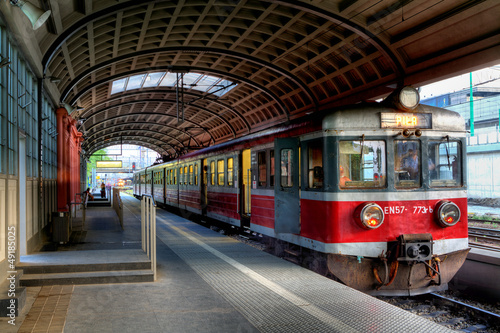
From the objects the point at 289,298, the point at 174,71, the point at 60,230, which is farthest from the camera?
the point at 174,71

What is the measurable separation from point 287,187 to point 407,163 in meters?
2.25

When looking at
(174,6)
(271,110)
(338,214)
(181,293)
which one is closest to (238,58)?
(174,6)

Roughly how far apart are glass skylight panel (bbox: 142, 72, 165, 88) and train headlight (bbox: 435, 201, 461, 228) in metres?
15.4

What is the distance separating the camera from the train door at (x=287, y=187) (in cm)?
805

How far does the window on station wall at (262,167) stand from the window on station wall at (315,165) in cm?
212

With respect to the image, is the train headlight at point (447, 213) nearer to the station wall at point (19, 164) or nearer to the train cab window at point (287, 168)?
the train cab window at point (287, 168)

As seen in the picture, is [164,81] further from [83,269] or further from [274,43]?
[83,269]

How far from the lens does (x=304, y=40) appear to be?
13672mm

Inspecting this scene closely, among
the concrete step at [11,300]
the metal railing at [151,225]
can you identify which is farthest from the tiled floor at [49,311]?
the metal railing at [151,225]

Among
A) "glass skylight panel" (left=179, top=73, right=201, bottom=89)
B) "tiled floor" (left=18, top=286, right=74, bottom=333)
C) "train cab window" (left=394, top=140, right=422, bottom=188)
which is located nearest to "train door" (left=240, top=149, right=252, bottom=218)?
"train cab window" (left=394, top=140, right=422, bottom=188)

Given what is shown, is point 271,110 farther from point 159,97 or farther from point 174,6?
point 174,6

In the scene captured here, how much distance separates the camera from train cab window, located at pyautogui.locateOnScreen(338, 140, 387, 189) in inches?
272

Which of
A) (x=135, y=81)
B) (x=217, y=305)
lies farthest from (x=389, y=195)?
(x=135, y=81)

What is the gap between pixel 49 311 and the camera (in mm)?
5219
